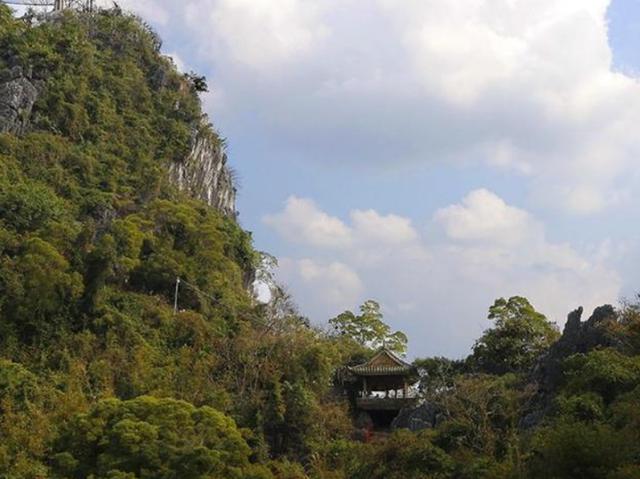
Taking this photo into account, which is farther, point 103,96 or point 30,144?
point 103,96

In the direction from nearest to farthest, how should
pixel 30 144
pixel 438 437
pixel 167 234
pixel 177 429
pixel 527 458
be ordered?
pixel 527 458, pixel 177 429, pixel 438 437, pixel 167 234, pixel 30 144

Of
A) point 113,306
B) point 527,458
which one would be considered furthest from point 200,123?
point 527,458

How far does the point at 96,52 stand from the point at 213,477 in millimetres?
32036

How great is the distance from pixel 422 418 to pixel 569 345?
518 centimetres

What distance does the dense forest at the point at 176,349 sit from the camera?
752 inches

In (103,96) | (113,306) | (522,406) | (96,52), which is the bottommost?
(522,406)

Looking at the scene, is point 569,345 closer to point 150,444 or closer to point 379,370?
point 379,370

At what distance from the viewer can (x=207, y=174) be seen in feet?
151

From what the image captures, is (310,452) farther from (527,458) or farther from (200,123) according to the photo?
(200,123)

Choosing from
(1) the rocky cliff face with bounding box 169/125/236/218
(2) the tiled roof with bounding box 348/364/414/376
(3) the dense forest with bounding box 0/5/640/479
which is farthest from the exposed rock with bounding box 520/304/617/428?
(1) the rocky cliff face with bounding box 169/125/236/218

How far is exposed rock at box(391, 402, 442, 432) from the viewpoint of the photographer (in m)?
26.1

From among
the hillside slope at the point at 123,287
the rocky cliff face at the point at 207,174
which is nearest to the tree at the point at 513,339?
the hillside slope at the point at 123,287

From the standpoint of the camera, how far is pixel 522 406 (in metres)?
23.1

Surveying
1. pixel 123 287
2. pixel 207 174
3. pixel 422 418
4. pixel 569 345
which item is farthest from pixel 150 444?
pixel 207 174
